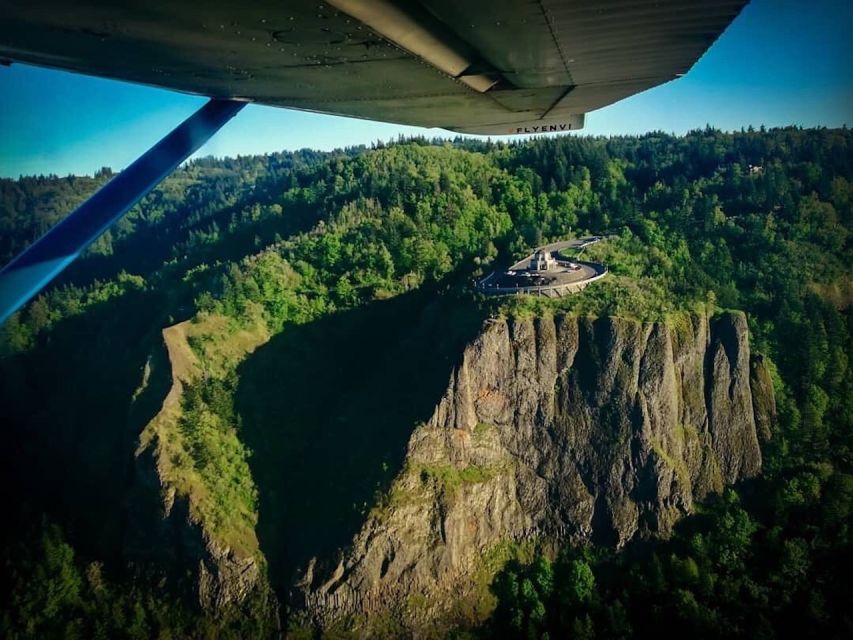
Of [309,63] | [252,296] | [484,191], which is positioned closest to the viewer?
[309,63]

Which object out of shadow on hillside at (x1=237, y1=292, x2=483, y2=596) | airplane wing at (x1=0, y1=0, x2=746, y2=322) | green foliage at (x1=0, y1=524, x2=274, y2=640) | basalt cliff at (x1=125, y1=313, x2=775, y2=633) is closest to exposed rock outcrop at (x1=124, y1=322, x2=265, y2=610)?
basalt cliff at (x1=125, y1=313, x2=775, y2=633)

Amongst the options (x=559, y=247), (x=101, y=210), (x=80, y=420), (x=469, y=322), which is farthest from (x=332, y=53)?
(x=80, y=420)

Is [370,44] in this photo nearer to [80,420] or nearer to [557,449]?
[557,449]

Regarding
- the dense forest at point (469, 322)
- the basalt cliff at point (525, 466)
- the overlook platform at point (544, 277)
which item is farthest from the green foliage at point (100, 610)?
the overlook platform at point (544, 277)

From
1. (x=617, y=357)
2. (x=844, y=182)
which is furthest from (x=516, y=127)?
(x=844, y=182)

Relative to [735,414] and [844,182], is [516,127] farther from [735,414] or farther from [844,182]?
[844,182]

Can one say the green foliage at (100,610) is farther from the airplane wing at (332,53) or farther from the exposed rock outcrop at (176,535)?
the airplane wing at (332,53)
